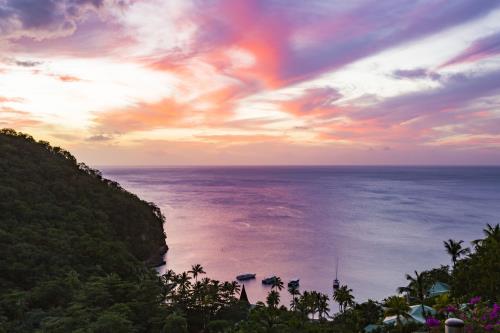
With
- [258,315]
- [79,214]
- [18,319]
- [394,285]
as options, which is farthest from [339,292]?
[79,214]

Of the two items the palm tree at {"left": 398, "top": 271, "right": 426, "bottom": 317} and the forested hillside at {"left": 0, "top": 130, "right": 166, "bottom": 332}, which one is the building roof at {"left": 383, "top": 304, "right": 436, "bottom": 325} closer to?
the palm tree at {"left": 398, "top": 271, "right": 426, "bottom": 317}

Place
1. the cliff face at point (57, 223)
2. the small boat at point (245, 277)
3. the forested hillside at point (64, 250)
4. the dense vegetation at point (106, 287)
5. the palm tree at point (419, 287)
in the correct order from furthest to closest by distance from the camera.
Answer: the small boat at point (245, 277) < the cliff face at point (57, 223) < the palm tree at point (419, 287) < the forested hillside at point (64, 250) < the dense vegetation at point (106, 287)

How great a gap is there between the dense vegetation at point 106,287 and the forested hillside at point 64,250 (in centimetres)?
13

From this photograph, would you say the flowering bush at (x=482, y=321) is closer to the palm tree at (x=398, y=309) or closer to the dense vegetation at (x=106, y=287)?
the dense vegetation at (x=106, y=287)

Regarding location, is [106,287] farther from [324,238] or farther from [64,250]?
[324,238]

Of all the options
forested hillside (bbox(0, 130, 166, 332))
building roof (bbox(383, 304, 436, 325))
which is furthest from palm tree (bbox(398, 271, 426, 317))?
forested hillside (bbox(0, 130, 166, 332))

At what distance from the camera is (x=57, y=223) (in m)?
57.4

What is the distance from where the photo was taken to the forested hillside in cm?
3288

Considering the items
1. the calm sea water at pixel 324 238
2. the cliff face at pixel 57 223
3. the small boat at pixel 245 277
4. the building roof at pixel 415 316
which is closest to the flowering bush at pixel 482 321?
the building roof at pixel 415 316

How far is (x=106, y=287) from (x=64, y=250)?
13.9m

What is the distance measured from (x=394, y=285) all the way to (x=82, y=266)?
63.3 meters

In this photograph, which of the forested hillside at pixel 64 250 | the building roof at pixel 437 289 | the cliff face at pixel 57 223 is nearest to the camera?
the forested hillside at pixel 64 250

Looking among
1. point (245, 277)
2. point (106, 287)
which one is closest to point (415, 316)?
point (106, 287)

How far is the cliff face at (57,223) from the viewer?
44.0 meters
